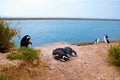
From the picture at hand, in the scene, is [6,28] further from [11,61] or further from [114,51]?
[114,51]

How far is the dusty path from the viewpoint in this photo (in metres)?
10.5

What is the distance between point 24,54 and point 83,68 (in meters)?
1.95

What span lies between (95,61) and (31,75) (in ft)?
8.13

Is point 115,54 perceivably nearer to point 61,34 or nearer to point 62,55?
point 62,55

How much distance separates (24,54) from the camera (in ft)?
34.2

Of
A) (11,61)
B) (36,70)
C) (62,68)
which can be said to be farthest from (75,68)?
(11,61)

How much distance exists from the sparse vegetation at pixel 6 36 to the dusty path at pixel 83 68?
120cm

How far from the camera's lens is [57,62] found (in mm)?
11180

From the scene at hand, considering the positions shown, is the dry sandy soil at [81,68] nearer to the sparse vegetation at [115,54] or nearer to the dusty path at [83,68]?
the dusty path at [83,68]

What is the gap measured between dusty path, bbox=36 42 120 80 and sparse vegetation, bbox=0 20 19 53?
1196 mm

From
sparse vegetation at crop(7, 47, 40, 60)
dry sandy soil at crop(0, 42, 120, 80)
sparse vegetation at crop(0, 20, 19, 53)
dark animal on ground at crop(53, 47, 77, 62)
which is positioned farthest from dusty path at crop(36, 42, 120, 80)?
sparse vegetation at crop(0, 20, 19, 53)

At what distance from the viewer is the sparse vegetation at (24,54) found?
10.1 m

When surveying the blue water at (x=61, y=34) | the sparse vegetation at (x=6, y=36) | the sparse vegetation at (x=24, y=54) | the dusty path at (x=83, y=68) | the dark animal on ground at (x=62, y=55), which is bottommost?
the blue water at (x=61, y=34)

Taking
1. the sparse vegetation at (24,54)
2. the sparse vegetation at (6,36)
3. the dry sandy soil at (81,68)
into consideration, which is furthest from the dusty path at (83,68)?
the sparse vegetation at (6,36)
